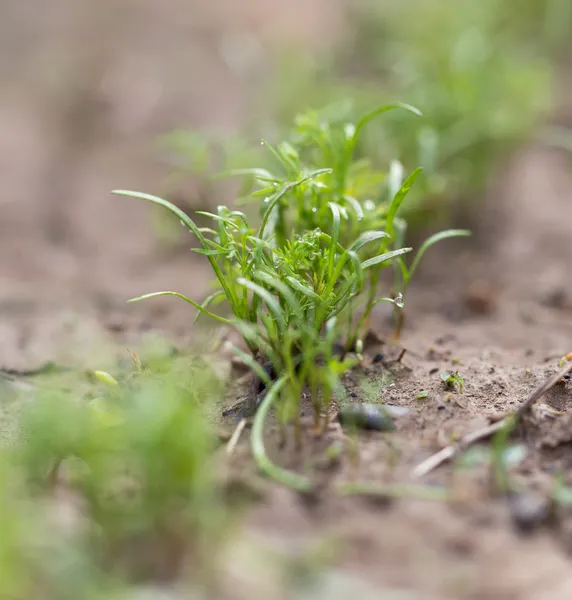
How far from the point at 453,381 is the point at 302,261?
46 cm

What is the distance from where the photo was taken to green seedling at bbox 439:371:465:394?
1.58 metres

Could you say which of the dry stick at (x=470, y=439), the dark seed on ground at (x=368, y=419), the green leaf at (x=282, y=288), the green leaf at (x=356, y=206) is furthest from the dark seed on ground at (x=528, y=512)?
the green leaf at (x=356, y=206)

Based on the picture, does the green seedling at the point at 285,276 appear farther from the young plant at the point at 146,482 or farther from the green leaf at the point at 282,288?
the young plant at the point at 146,482

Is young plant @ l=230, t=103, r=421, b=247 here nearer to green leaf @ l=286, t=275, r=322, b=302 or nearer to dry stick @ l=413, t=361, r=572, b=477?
green leaf @ l=286, t=275, r=322, b=302

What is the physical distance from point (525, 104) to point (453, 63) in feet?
1.10

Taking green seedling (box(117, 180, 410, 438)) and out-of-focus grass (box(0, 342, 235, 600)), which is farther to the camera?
green seedling (box(117, 180, 410, 438))

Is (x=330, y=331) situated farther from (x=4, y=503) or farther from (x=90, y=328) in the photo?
(x=90, y=328)

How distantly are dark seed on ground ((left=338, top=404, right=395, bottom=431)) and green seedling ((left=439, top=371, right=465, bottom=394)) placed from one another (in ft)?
0.82

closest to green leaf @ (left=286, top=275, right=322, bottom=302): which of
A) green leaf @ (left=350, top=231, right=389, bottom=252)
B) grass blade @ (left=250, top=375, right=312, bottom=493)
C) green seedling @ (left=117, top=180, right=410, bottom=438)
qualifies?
green seedling @ (left=117, top=180, right=410, bottom=438)

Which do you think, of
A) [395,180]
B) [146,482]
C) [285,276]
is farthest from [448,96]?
[146,482]

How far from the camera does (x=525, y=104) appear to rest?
270 cm

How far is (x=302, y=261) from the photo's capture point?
1503 mm

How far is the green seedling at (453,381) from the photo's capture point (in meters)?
1.58

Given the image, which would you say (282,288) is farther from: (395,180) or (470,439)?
(395,180)
